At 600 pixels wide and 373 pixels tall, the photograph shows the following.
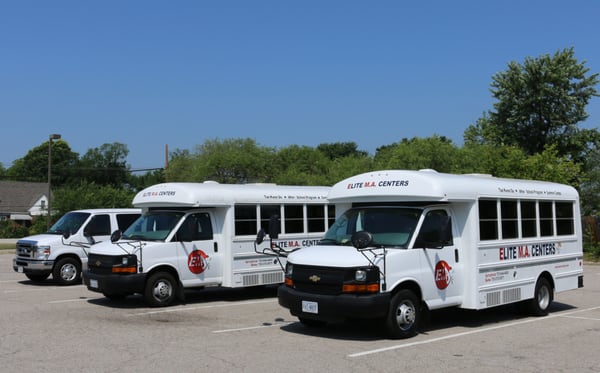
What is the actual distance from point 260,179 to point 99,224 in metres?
36.5

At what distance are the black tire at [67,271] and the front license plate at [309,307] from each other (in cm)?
961

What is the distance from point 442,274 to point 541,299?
10.3ft

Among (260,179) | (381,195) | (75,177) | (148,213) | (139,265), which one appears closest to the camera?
(381,195)

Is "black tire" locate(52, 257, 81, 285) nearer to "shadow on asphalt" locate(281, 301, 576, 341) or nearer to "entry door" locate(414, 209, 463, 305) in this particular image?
"shadow on asphalt" locate(281, 301, 576, 341)

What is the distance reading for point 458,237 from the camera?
10.5m

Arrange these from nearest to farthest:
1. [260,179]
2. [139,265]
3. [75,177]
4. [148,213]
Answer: [139,265] < [148,213] < [260,179] < [75,177]

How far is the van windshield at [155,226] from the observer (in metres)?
13.2

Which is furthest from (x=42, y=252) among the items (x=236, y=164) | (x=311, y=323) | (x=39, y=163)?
(x=39, y=163)

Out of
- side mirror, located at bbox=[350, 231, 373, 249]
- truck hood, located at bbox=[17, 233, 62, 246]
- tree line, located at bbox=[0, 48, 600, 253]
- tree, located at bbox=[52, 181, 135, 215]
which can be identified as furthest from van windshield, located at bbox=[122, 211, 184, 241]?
tree, located at bbox=[52, 181, 135, 215]

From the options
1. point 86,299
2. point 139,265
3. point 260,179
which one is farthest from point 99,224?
point 260,179

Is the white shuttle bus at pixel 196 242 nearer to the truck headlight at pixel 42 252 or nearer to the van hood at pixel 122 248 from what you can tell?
the van hood at pixel 122 248

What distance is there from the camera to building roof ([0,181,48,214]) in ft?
246

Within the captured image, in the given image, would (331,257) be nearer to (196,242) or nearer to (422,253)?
(422,253)

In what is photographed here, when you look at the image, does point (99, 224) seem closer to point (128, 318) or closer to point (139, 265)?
point (139, 265)
